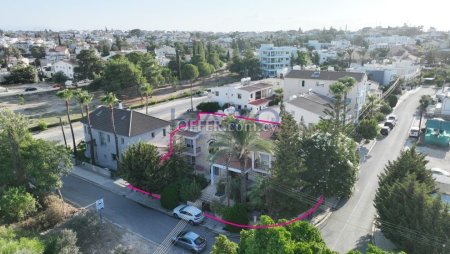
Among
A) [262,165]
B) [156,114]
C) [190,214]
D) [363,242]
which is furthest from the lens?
[156,114]

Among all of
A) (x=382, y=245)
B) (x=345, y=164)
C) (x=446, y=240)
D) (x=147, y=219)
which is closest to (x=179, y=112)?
(x=147, y=219)

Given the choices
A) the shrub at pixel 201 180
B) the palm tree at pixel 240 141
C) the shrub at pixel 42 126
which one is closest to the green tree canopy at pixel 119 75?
the shrub at pixel 42 126

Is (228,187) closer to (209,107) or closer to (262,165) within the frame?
(262,165)

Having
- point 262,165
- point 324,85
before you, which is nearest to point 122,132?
point 262,165

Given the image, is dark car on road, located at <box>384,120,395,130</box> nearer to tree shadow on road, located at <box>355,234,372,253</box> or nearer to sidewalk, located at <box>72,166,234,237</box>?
tree shadow on road, located at <box>355,234,372,253</box>

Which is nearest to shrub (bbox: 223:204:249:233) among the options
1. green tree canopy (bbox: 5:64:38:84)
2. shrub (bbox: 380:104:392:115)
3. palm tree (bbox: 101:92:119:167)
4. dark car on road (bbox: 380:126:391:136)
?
palm tree (bbox: 101:92:119:167)

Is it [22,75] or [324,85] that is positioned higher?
[324,85]
